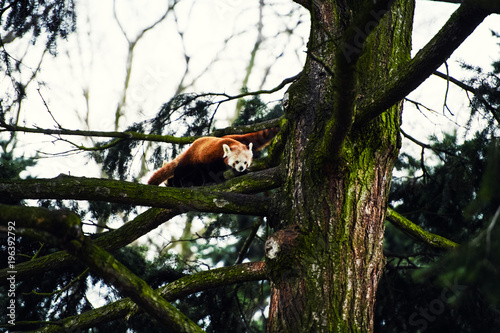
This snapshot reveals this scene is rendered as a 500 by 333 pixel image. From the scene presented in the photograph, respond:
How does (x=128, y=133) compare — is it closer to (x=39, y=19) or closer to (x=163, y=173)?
(x=39, y=19)

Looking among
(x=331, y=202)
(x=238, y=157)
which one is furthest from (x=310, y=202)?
(x=238, y=157)

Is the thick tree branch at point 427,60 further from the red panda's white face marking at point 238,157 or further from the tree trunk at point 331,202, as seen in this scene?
the red panda's white face marking at point 238,157

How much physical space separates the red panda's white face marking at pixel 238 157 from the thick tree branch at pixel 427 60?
131 inches

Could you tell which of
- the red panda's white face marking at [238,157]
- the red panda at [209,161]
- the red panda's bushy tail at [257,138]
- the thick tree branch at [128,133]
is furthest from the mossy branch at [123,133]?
the red panda's white face marking at [238,157]

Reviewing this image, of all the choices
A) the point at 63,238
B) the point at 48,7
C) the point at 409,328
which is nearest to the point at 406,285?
the point at 409,328

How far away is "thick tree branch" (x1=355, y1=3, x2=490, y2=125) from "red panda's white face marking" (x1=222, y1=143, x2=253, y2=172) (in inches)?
131

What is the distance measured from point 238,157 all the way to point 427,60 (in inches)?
152

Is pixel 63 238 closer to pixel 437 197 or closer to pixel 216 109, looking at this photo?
pixel 216 109

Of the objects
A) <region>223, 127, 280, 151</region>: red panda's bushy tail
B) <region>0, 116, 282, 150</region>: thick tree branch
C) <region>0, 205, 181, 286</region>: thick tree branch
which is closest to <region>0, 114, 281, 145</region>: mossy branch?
<region>0, 116, 282, 150</region>: thick tree branch

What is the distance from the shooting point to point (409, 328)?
4.29 metres

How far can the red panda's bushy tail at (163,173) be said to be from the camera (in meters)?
5.54

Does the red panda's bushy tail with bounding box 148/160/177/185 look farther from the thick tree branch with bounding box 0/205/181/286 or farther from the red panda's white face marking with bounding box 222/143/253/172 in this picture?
the thick tree branch with bounding box 0/205/181/286

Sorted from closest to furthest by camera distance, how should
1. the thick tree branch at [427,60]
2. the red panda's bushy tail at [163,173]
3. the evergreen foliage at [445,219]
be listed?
the thick tree branch at [427,60], the evergreen foliage at [445,219], the red panda's bushy tail at [163,173]

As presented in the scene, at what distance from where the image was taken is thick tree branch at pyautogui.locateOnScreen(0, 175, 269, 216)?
91.9 inches
